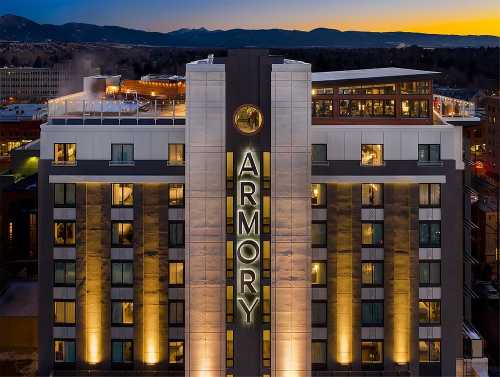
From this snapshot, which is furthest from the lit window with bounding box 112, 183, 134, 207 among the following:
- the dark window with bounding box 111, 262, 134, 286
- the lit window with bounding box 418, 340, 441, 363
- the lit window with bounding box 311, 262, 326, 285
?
the lit window with bounding box 418, 340, 441, 363

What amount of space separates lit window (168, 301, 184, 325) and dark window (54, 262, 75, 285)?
739 centimetres

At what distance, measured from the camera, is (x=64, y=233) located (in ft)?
188

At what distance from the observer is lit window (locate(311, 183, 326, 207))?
57.4 metres

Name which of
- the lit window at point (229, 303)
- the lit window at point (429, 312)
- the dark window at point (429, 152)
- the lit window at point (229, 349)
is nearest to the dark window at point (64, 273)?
the lit window at point (229, 303)

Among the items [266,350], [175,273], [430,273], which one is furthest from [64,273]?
[430,273]

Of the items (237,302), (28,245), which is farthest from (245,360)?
(28,245)

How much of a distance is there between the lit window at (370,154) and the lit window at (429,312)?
10.9 meters

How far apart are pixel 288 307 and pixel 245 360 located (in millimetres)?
4423

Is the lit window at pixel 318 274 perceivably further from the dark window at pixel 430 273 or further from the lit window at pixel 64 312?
the lit window at pixel 64 312

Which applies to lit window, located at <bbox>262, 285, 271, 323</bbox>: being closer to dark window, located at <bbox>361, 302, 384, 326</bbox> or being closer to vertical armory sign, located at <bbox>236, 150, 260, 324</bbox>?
vertical armory sign, located at <bbox>236, 150, 260, 324</bbox>

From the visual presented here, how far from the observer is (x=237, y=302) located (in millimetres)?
49719

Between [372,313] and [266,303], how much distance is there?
11339mm

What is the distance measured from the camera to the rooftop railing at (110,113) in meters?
58.2

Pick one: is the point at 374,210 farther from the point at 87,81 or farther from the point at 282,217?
the point at 87,81
